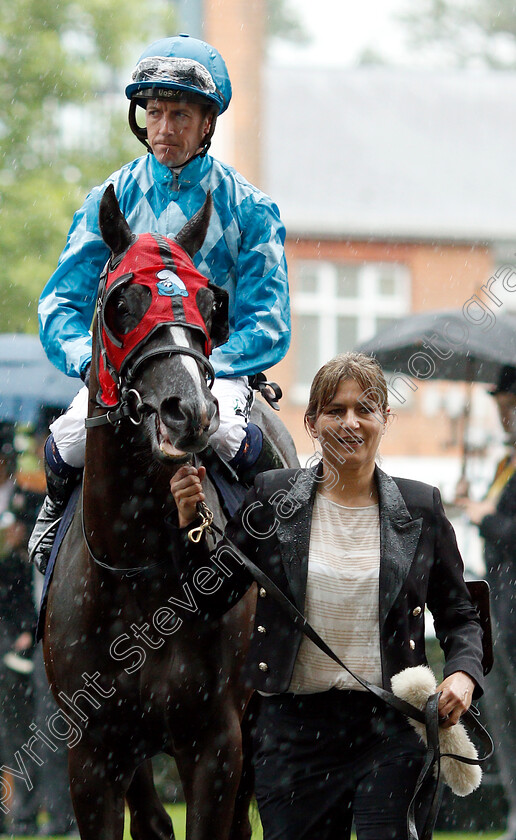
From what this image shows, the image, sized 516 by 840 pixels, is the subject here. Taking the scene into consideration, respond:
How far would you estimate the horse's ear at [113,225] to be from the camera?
3.41 metres

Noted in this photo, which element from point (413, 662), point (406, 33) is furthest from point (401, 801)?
point (406, 33)

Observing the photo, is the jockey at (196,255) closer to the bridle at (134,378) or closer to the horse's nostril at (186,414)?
the bridle at (134,378)

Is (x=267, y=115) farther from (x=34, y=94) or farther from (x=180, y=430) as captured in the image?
(x=180, y=430)

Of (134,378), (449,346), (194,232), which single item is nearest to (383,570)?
(134,378)

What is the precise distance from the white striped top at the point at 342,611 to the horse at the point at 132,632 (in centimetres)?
54

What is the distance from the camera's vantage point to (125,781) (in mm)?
3752

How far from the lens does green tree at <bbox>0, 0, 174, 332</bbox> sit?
1545 centimetres

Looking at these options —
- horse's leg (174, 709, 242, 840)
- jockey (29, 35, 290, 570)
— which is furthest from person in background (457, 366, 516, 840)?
horse's leg (174, 709, 242, 840)

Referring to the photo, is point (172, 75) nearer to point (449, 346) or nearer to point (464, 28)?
point (449, 346)

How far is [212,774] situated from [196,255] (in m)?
1.78

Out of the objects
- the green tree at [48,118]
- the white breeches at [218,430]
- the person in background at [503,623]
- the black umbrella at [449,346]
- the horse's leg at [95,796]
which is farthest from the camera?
the green tree at [48,118]

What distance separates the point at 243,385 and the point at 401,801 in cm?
168

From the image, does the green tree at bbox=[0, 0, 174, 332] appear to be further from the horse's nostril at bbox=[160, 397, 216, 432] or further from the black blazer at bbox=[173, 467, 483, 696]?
the horse's nostril at bbox=[160, 397, 216, 432]

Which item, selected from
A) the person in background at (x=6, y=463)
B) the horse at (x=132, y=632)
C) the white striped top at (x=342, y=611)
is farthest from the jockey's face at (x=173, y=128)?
the person in background at (x=6, y=463)
